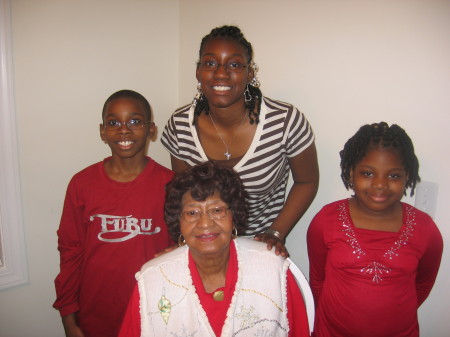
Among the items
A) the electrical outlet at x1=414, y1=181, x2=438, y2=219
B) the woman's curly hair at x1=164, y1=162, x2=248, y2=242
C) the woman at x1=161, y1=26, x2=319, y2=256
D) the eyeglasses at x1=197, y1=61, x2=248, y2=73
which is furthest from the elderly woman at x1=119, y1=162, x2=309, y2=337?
the electrical outlet at x1=414, y1=181, x2=438, y2=219

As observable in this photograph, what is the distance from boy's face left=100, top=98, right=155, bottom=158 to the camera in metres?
1.47

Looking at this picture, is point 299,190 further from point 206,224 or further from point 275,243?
point 206,224

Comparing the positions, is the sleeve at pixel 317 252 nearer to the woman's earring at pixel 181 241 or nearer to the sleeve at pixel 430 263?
the sleeve at pixel 430 263

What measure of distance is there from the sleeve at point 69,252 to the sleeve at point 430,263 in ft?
4.95

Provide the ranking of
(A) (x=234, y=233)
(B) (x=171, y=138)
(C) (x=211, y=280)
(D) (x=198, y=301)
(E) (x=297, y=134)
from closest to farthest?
(D) (x=198, y=301) → (C) (x=211, y=280) → (A) (x=234, y=233) → (E) (x=297, y=134) → (B) (x=171, y=138)

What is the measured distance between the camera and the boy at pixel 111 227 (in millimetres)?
1446

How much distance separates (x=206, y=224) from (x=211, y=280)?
24cm

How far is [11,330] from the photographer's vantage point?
6.15 feet

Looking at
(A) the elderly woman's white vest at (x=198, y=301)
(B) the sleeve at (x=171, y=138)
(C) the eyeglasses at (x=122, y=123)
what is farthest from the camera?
(B) the sleeve at (x=171, y=138)

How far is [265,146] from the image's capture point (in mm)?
1477

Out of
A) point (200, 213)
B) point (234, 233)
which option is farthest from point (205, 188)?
point (234, 233)

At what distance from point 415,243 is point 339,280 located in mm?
334

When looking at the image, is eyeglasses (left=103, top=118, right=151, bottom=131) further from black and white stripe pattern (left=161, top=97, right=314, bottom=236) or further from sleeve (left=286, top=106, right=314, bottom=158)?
sleeve (left=286, top=106, right=314, bottom=158)

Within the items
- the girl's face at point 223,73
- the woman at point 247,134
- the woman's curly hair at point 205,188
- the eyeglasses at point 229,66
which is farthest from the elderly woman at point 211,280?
the eyeglasses at point 229,66
